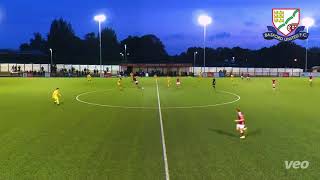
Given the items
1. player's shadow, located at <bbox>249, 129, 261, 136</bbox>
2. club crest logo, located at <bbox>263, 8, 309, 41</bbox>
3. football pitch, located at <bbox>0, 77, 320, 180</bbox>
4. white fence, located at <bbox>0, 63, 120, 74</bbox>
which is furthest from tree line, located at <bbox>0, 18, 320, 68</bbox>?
player's shadow, located at <bbox>249, 129, 261, 136</bbox>

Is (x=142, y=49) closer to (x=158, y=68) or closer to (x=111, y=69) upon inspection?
(x=111, y=69)

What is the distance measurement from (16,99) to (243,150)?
96.4 feet

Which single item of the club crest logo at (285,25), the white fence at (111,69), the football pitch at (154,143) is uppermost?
the club crest logo at (285,25)

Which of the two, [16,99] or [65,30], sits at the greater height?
[65,30]

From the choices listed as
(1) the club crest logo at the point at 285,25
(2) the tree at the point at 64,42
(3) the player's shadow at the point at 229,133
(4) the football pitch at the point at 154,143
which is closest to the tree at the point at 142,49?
(2) the tree at the point at 64,42

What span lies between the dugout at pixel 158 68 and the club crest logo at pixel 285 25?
133 feet

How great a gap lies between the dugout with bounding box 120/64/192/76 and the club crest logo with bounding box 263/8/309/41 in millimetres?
40426

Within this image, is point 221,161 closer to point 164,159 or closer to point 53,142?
point 164,159

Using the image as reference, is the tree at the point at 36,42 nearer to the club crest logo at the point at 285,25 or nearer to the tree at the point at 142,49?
the tree at the point at 142,49

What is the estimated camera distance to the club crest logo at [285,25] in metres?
73.9

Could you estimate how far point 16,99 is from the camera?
1606 inches

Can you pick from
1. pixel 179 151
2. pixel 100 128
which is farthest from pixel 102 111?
pixel 179 151

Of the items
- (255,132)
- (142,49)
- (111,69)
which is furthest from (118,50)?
(255,132)

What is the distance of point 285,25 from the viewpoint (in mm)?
75312
